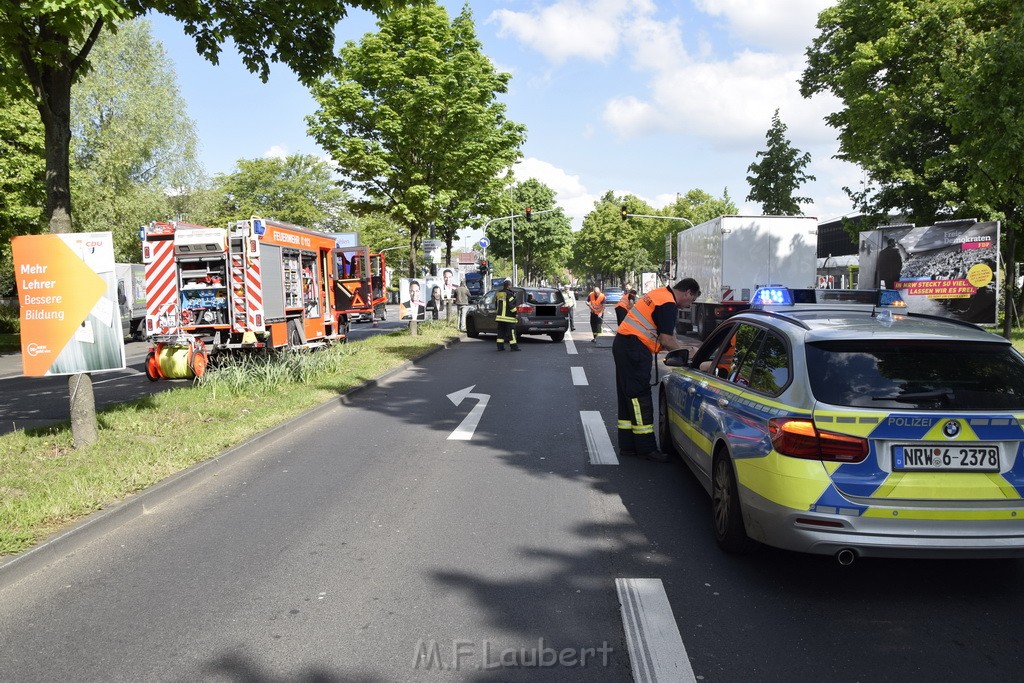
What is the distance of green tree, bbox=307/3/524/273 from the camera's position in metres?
21.3

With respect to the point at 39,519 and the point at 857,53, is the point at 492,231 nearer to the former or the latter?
the point at 857,53

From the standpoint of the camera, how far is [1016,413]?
13.1ft

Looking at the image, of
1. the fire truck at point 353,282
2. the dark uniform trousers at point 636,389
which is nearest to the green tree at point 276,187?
the fire truck at point 353,282

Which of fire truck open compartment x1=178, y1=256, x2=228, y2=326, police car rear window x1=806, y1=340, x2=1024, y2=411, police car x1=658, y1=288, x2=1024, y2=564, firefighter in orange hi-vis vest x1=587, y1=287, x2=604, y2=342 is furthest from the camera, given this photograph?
firefighter in orange hi-vis vest x1=587, y1=287, x2=604, y2=342

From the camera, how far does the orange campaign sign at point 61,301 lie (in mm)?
7234

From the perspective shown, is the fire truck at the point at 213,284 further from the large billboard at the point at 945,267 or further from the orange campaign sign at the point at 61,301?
the large billboard at the point at 945,267

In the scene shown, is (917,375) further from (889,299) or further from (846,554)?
(889,299)

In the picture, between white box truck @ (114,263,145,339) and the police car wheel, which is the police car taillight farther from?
white box truck @ (114,263,145,339)

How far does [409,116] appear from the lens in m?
21.2

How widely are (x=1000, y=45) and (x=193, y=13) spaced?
40.2 feet

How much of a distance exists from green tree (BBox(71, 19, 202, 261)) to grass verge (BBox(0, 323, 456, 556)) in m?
23.0

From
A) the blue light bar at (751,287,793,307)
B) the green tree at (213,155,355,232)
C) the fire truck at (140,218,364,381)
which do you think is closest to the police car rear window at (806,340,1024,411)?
the blue light bar at (751,287,793,307)

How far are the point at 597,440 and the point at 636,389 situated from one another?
53.1 inches

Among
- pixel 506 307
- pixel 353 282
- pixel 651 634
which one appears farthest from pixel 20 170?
pixel 651 634
